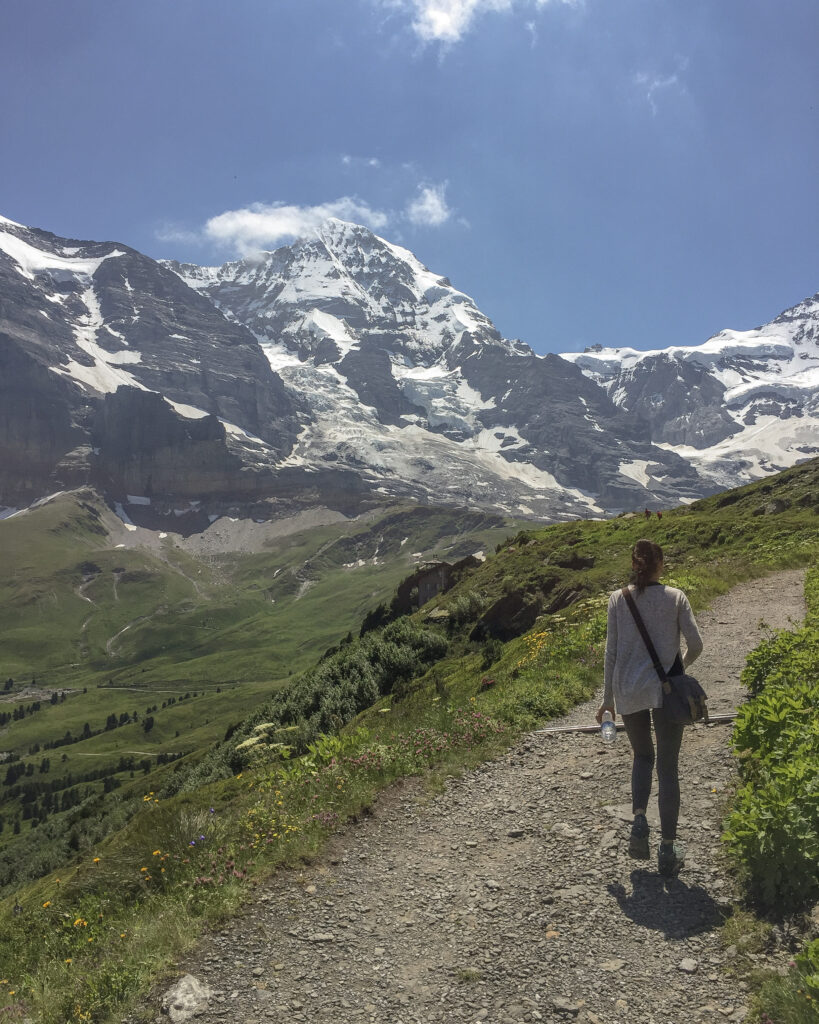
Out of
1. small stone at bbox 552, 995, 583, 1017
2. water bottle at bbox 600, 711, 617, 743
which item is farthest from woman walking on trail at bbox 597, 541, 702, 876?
small stone at bbox 552, 995, 583, 1017

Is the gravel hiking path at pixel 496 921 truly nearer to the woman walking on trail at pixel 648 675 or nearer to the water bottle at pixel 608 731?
the woman walking on trail at pixel 648 675

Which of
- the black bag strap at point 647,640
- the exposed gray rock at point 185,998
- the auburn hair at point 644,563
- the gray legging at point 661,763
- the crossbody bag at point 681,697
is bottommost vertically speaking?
the exposed gray rock at point 185,998

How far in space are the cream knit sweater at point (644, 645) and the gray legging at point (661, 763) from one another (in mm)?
243

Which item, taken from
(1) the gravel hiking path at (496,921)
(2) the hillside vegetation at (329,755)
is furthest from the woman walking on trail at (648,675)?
(2) the hillside vegetation at (329,755)

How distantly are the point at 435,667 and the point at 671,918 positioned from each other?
68.9 feet

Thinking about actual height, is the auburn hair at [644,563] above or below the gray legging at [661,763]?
above

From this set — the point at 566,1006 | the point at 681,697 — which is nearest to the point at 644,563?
the point at 681,697

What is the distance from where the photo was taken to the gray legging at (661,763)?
789cm

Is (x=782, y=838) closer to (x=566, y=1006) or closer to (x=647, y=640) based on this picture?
(x=647, y=640)

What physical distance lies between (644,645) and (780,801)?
229 cm

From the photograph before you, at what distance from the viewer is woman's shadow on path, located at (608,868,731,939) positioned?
21.7ft

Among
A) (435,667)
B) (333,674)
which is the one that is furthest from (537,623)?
(333,674)

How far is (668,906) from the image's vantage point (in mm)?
7012

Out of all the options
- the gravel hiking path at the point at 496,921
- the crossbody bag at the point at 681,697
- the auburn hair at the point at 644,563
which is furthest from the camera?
the auburn hair at the point at 644,563
